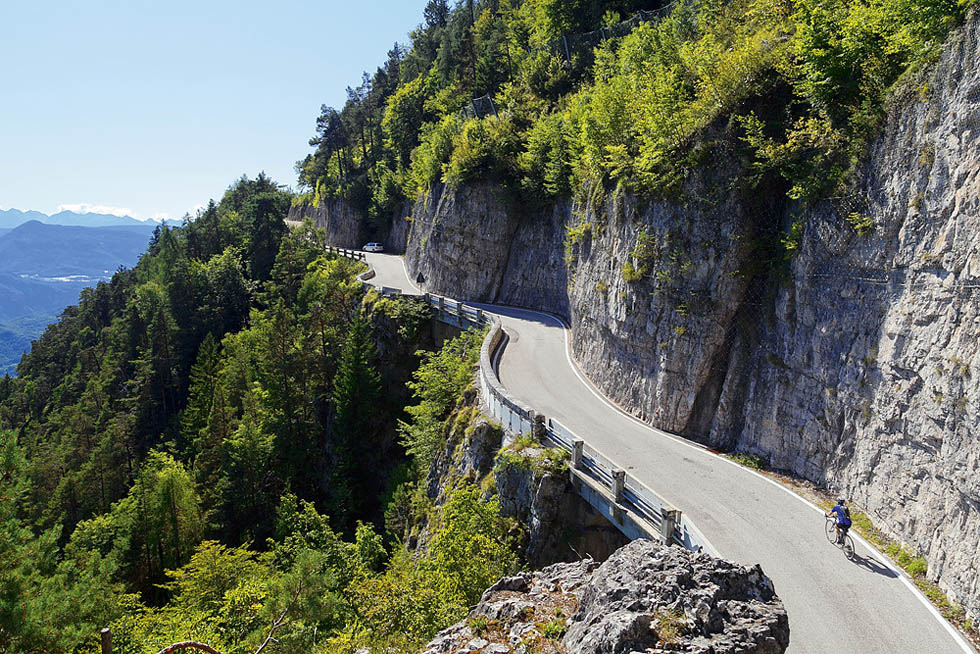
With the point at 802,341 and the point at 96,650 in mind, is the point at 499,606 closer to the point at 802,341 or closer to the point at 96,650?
the point at 802,341

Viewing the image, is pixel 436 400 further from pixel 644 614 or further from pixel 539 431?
pixel 644 614

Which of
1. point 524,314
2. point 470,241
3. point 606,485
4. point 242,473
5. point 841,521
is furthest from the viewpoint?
point 470,241

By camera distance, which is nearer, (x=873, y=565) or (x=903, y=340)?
(x=873, y=565)

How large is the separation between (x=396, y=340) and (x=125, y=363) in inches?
1647

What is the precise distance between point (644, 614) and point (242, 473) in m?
29.6

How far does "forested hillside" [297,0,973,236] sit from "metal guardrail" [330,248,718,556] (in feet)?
31.4

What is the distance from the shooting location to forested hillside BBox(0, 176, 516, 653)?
13.9m

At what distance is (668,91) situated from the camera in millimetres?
20172

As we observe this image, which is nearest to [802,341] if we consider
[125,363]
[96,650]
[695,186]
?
[695,186]

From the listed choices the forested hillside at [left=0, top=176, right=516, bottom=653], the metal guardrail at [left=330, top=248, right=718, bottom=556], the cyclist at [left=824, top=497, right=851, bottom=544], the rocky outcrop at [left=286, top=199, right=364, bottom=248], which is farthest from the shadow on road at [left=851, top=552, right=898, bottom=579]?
the rocky outcrop at [left=286, top=199, right=364, bottom=248]

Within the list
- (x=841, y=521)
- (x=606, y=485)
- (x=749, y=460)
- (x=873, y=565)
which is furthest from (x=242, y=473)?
(x=873, y=565)

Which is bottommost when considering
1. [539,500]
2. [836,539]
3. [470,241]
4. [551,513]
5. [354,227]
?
[551,513]

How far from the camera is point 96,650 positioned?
1644 centimetres

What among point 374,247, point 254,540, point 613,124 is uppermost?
point 613,124
